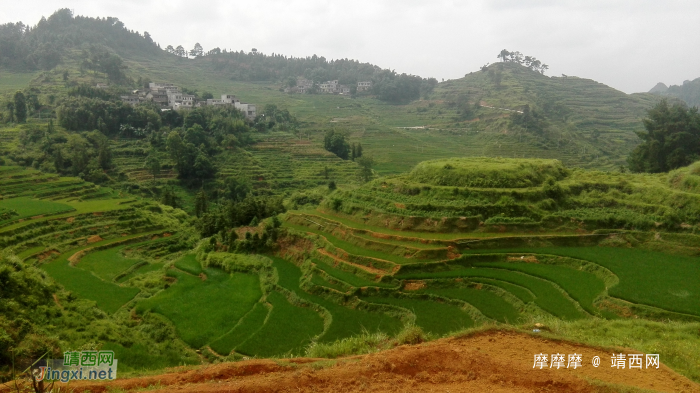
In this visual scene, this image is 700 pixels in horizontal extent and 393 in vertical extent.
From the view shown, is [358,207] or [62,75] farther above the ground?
[62,75]

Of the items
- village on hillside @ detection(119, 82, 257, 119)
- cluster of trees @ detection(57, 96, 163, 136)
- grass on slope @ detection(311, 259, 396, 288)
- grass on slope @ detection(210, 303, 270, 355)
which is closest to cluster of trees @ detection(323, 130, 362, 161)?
village on hillside @ detection(119, 82, 257, 119)

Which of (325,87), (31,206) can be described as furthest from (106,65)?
(31,206)

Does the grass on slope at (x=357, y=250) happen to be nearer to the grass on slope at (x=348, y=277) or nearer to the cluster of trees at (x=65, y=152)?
the grass on slope at (x=348, y=277)

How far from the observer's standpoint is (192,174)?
43.8 m

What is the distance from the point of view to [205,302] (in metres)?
18.2

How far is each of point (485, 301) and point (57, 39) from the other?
10756cm

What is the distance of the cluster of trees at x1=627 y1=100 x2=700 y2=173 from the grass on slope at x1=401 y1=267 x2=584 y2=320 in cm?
2624

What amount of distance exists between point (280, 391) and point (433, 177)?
67.3ft

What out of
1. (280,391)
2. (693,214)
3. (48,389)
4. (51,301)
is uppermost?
(693,214)

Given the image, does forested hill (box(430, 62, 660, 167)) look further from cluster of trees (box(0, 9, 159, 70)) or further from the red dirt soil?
cluster of trees (box(0, 9, 159, 70))

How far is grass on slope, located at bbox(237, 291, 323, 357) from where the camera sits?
45.5ft

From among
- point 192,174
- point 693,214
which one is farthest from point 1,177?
point 693,214

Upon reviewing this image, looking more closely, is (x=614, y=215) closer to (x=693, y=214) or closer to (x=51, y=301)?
(x=693, y=214)

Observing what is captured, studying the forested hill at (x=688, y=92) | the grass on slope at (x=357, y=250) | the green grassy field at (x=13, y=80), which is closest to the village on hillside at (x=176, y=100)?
the green grassy field at (x=13, y=80)
